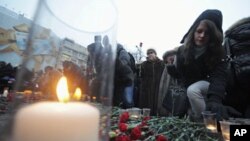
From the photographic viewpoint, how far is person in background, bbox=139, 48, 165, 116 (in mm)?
3955

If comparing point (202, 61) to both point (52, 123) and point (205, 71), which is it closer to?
point (205, 71)

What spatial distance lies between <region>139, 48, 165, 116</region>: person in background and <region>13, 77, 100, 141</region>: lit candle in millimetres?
3634

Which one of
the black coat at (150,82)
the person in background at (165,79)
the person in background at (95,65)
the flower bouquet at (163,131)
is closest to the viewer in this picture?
the person in background at (95,65)

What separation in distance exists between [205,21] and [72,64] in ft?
6.49

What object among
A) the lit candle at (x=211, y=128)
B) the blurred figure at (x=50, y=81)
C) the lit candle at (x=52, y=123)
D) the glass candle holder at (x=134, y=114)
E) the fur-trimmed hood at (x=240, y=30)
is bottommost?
the lit candle at (x=211, y=128)

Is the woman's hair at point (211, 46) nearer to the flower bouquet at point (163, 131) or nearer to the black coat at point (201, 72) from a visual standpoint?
the black coat at point (201, 72)

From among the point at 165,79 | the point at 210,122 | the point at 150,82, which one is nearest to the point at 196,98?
the point at 210,122

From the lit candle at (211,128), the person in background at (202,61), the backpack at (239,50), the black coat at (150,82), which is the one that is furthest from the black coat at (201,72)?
the black coat at (150,82)

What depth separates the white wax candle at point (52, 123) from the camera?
0.31 meters

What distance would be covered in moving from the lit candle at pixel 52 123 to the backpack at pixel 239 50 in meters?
2.31

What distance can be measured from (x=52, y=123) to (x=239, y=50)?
8.33 feet

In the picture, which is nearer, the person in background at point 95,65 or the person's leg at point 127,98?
the person in background at point 95,65

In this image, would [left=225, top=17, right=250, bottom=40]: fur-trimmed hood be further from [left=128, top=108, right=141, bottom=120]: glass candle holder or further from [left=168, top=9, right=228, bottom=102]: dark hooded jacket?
[left=128, top=108, right=141, bottom=120]: glass candle holder

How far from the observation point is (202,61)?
2070 mm
